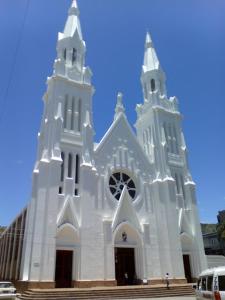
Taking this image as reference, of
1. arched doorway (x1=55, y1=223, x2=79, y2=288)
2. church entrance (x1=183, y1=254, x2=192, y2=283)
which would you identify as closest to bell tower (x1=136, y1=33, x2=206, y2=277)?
church entrance (x1=183, y1=254, x2=192, y2=283)

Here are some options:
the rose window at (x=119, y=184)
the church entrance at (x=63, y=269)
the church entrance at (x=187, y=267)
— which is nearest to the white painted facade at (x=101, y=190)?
the rose window at (x=119, y=184)

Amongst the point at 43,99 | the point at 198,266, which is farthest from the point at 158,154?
the point at 43,99

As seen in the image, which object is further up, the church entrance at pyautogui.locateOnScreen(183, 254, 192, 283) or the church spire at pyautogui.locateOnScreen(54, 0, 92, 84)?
the church spire at pyautogui.locateOnScreen(54, 0, 92, 84)

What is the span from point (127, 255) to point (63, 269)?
6.62m

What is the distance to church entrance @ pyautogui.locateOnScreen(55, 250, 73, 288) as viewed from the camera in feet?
78.1

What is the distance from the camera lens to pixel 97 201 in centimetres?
2753

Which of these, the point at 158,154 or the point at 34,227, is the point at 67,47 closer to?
the point at 158,154

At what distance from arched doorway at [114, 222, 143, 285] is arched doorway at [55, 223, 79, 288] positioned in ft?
13.9

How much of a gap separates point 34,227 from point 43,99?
15.8 m

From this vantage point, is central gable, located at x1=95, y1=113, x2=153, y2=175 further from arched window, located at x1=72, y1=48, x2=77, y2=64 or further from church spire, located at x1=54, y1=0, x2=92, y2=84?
arched window, located at x1=72, y1=48, x2=77, y2=64

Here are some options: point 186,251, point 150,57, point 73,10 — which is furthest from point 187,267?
point 73,10

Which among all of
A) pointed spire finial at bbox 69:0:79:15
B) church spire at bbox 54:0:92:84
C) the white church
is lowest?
the white church

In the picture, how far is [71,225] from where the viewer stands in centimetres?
2492

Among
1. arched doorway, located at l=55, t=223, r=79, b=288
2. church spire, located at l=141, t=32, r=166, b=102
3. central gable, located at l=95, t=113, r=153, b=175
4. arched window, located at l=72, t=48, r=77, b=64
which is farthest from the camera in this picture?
church spire, located at l=141, t=32, r=166, b=102
